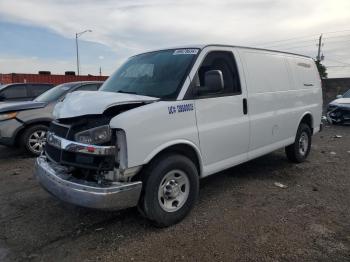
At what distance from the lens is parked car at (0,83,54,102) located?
10828mm

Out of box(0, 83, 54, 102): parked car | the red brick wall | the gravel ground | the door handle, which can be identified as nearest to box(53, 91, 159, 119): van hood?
the gravel ground

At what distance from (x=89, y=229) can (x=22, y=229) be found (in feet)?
2.61

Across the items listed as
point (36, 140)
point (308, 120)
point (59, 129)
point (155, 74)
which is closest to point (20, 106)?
point (36, 140)

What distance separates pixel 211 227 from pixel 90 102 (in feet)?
6.41

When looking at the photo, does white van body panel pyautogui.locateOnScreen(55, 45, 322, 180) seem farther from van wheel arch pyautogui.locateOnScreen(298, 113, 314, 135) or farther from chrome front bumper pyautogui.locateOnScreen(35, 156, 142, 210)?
chrome front bumper pyautogui.locateOnScreen(35, 156, 142, 210)

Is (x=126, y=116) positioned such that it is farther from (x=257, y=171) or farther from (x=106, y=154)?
(x=257, y=171)

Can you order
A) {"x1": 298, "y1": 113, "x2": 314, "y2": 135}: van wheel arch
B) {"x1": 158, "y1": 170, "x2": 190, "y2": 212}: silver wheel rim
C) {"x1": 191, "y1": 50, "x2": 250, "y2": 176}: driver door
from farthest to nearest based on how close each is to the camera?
{"x1": 298, "y1": 113, "x2": 314, "y2": 135}: van wheel arch < {"x1": 191, "y1": 50, "x2": 250, "y2": 176}: driver door < {"x1": 158, "y1": 170, "x2": 190, "y2": 212}: silver wheel rim

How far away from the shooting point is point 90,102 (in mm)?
3957

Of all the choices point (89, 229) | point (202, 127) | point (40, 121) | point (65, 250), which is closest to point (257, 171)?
point (202, 127)

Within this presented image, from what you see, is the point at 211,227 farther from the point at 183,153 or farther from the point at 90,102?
the point at 90,102

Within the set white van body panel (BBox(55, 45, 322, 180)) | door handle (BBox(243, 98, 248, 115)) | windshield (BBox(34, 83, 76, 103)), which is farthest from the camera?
windshield (BBox(34, 83, 76, 103))

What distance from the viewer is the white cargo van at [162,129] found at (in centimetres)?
374

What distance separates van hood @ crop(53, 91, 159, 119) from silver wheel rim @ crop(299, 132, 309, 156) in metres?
4.01

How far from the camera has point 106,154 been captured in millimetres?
3678
